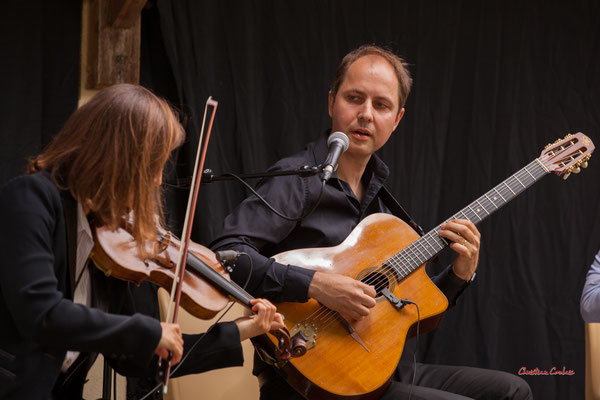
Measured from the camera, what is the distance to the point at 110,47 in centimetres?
283

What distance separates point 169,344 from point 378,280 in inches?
39.4

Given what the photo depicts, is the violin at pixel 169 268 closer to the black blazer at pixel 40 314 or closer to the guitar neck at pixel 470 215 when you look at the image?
the black blazer at pixel 40 314

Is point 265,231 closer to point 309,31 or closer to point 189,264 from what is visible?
point 189,264

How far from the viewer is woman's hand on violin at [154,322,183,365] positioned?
56.2 inches

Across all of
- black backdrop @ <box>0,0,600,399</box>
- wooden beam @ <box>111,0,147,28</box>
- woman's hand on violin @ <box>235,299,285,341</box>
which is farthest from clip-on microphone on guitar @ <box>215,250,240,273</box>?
wooden beam @ <box>111,0,147,28</box>

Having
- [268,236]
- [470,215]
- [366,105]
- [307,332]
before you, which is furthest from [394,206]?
[307,332]

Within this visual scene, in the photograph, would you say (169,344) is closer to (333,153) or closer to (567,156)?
(333,153)

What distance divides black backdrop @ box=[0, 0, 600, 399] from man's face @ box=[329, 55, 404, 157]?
687 millimetres

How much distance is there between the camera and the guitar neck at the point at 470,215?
229 centimetres

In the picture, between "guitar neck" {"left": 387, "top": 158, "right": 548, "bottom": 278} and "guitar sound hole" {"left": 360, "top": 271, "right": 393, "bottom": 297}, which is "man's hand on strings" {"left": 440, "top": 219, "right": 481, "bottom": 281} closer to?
"guitar neck" {"left": 387, "top": 158, "right": 548, "bottom": 278}

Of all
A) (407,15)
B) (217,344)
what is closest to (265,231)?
(217,344)

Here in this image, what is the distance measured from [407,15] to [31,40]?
184 cm

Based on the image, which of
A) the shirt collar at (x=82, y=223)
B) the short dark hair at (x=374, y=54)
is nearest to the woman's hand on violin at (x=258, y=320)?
the shirt collar at (x=82, y=223)

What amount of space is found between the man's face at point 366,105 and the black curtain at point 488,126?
0.70 metres
